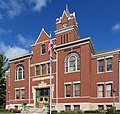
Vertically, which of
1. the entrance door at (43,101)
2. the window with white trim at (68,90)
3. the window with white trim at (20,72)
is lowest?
the entrance door at (43,101)

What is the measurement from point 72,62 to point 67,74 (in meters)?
2.14

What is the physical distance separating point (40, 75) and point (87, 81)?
10.5m

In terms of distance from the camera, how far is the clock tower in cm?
4434

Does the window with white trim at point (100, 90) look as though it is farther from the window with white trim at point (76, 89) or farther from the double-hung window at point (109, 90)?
the window with white trim at point (76, 89)

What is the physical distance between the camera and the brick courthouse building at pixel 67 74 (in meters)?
37.4

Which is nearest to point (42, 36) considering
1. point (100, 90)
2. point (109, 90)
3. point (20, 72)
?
point (20, 72)

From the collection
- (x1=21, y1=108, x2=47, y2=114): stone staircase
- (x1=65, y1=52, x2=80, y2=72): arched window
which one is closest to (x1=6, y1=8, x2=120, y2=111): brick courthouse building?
(x1=65, y1=52, x2=80, y2=72): arched window

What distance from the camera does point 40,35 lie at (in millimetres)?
Result: 47531

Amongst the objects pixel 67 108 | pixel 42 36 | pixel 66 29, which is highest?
pixel 66 29

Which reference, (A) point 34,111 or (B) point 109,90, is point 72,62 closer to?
(B) point 109,90

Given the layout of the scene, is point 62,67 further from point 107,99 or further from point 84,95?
point 107,99

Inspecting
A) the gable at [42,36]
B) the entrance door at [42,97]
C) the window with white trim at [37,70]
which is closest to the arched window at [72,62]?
the entrance door at [42,97]

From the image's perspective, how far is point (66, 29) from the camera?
45125 millimetres

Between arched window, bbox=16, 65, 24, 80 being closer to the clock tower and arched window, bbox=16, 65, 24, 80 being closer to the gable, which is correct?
the gable
